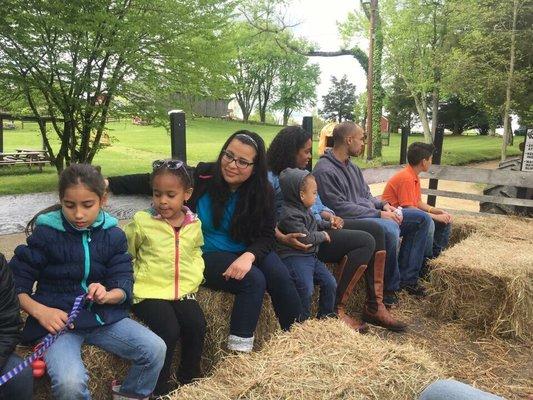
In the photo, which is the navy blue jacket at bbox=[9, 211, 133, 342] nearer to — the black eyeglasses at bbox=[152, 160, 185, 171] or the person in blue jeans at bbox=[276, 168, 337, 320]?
the black eyeglasses at bbox=[152, 160, 185, 171]

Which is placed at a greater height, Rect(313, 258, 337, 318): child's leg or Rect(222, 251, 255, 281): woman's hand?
Rect(222, 251, 255, 281): woman's hand

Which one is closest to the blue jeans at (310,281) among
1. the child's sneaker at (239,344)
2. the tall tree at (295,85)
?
the child's sneaker at (239,344)

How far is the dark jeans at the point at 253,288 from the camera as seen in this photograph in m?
2.76

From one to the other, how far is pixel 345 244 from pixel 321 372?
69.3 inches

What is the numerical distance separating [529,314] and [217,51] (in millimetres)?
4836

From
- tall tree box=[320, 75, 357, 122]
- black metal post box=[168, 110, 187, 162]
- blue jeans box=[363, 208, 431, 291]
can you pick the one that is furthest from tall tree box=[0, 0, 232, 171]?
tall tree box=[320, 75, 357, 122]

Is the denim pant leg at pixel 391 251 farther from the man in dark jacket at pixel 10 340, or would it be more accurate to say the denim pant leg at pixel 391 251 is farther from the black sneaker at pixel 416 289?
the man in dark jacket at pixel 10 340

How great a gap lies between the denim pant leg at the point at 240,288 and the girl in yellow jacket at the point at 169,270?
6.2 inches

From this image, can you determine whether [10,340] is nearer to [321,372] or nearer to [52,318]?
[52,318]

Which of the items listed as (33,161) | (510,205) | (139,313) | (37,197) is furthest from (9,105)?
(510,205)

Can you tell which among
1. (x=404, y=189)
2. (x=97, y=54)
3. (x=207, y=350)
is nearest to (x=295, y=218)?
(x=207, y=350)

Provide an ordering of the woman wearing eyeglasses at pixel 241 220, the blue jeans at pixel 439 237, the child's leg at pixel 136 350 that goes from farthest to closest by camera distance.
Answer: the blue jeans at pixel 439 237 → the woman wearing eyeglasses at pixel 241 220 → the child's leg at pixel 136 350

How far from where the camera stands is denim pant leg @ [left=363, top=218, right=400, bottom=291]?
4062mm

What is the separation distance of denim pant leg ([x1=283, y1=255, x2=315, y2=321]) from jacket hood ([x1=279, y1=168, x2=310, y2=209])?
38 cm
